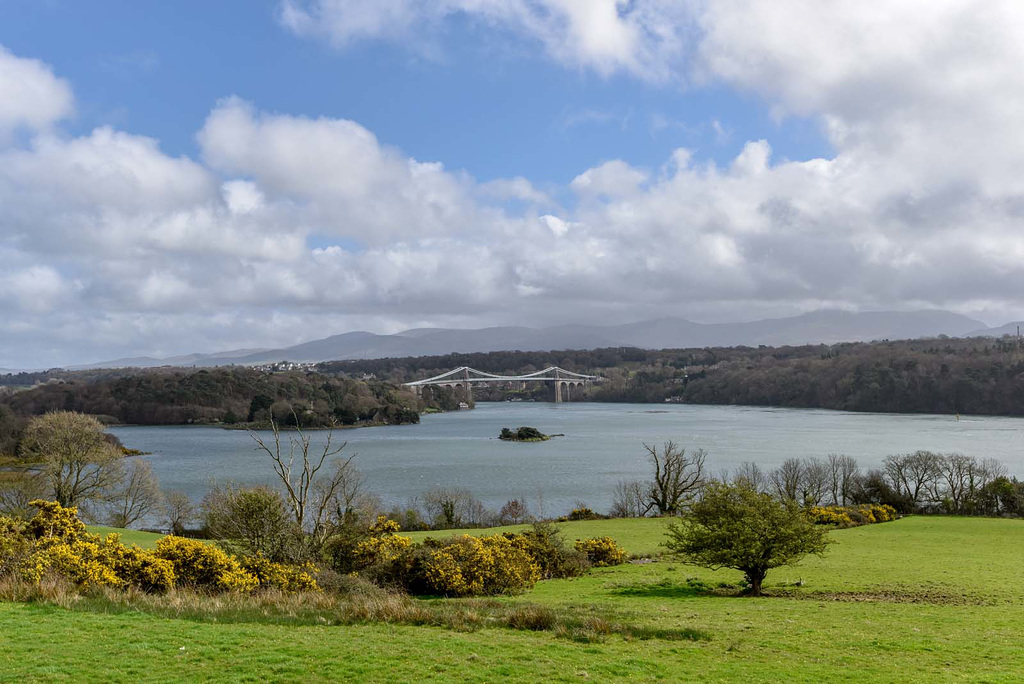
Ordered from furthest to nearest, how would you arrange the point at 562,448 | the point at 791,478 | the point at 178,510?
the point at 562,448 → the point at 791,478 → the point at 178,510

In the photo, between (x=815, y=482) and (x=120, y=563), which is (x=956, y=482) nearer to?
(x=815, y=482)

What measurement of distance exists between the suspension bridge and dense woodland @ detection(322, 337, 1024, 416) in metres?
4.68

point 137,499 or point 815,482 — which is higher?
point 137,499

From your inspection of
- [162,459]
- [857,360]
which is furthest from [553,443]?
[857,360]

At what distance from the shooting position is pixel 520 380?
16962 cm

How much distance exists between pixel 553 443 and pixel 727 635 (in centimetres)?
6530

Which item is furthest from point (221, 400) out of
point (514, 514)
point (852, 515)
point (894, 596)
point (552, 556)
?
point (894, 596)

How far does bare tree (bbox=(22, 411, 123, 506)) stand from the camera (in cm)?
3266

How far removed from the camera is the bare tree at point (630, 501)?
35312mm

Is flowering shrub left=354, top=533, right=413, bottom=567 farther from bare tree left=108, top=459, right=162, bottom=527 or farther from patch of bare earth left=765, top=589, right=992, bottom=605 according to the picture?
bare tree left=108, top=459, right=162, bottom=527

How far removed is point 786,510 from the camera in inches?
596

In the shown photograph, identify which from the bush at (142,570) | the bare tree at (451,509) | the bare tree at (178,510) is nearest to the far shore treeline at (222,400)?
the bare tree at (178,510)

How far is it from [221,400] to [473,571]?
105026 millimetres

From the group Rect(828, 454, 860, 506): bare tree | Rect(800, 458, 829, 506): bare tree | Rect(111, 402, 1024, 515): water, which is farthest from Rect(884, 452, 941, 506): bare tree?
Rect(111, 402, 1024, 515): water
